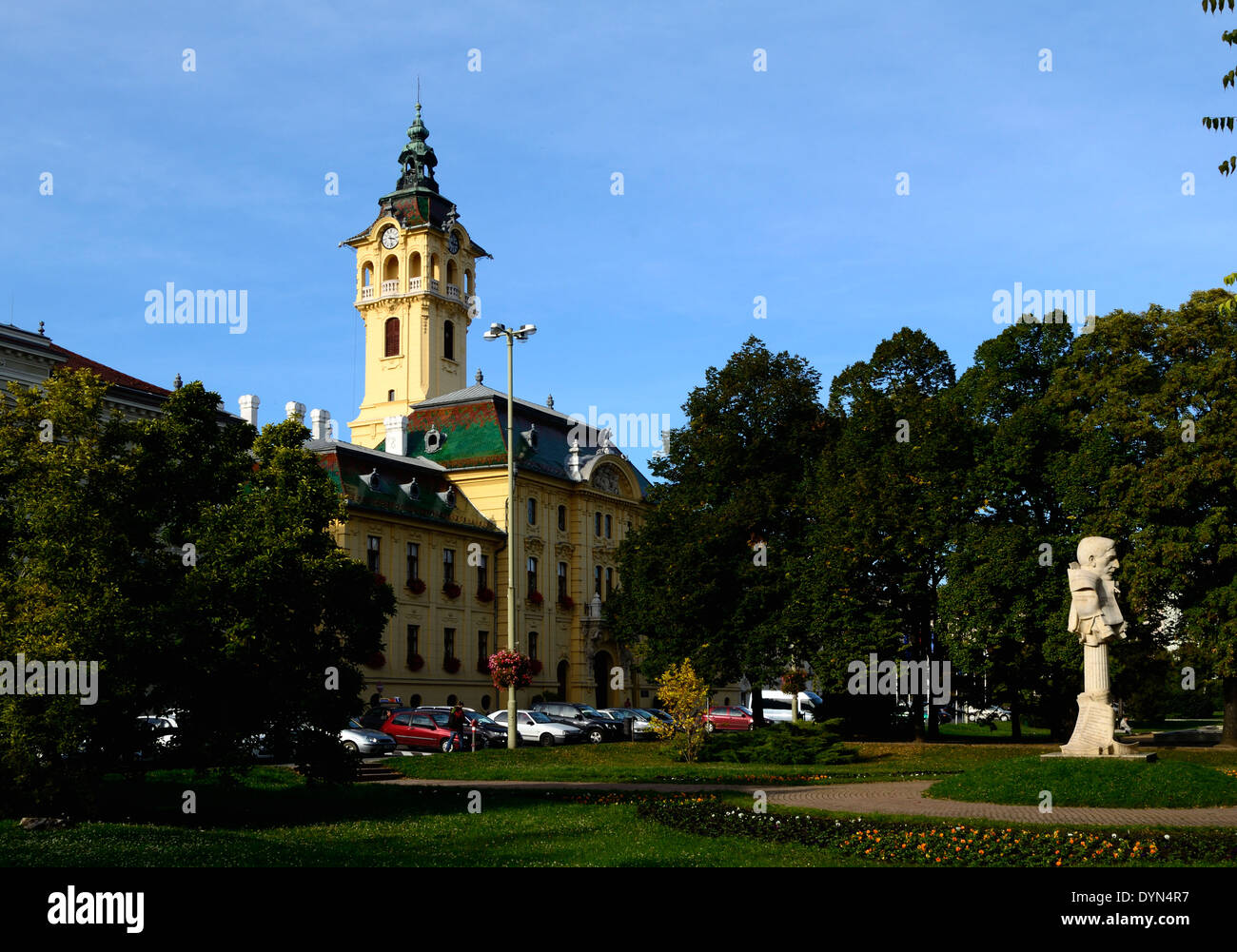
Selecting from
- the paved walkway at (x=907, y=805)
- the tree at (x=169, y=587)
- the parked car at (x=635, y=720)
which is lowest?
the parked car at (x=635, y=720)

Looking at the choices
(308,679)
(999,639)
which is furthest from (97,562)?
(999,639)

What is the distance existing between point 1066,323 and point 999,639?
36.3 ft

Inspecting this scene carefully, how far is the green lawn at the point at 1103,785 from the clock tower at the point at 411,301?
2478 inches

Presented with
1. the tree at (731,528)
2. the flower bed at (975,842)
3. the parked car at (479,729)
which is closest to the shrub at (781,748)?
the tree at (731,528)

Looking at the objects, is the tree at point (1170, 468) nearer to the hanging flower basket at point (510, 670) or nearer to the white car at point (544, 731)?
the hanging flower basket at point (510, 670)

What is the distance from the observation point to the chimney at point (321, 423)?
65438mm

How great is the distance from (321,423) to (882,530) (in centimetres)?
3432

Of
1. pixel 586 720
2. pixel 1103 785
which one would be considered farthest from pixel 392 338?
pixel 1103 785

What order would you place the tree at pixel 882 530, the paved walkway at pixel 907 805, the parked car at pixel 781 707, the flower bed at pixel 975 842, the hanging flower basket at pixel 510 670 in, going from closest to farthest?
the flower bed at pixel 975 842 < the paved walkway at pixel 907 805 < the hanging flower basket at pixel 510 670 < the tree at pixel 882 530 < the parked car at pixel 781 707

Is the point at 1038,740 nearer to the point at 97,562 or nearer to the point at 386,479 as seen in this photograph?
the point at 386,479

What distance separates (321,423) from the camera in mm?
65875

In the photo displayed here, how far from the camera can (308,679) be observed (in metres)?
19.7

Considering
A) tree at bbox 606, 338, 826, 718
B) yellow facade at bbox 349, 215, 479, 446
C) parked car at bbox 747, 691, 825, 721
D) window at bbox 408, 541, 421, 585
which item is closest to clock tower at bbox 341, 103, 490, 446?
yellow facade at bbox 349, 215, 479, 446
